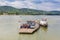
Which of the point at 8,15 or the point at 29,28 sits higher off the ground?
the point at 29,28

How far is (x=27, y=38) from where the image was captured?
7.66 m

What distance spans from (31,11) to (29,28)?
11.2m

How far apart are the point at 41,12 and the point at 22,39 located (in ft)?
46.0

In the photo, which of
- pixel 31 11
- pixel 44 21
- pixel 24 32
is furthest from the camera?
pixel 31 11

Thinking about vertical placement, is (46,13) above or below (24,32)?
below

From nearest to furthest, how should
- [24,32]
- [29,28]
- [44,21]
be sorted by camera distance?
[24,32] < [29,28] < [44,21]

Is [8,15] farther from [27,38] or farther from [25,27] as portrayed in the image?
[27,38]

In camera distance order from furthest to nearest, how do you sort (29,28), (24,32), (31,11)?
1. (31,11)
2. (29,28)
3. (24,32)

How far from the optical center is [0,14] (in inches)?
865

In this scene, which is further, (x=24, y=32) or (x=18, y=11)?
(x=18, y=11)

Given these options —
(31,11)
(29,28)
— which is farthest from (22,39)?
(31,11)

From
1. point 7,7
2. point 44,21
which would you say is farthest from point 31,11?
point 44,21

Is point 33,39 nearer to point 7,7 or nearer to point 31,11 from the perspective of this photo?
point 31,11

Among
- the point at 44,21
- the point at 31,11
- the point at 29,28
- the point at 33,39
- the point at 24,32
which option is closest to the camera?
the point at 33,39
